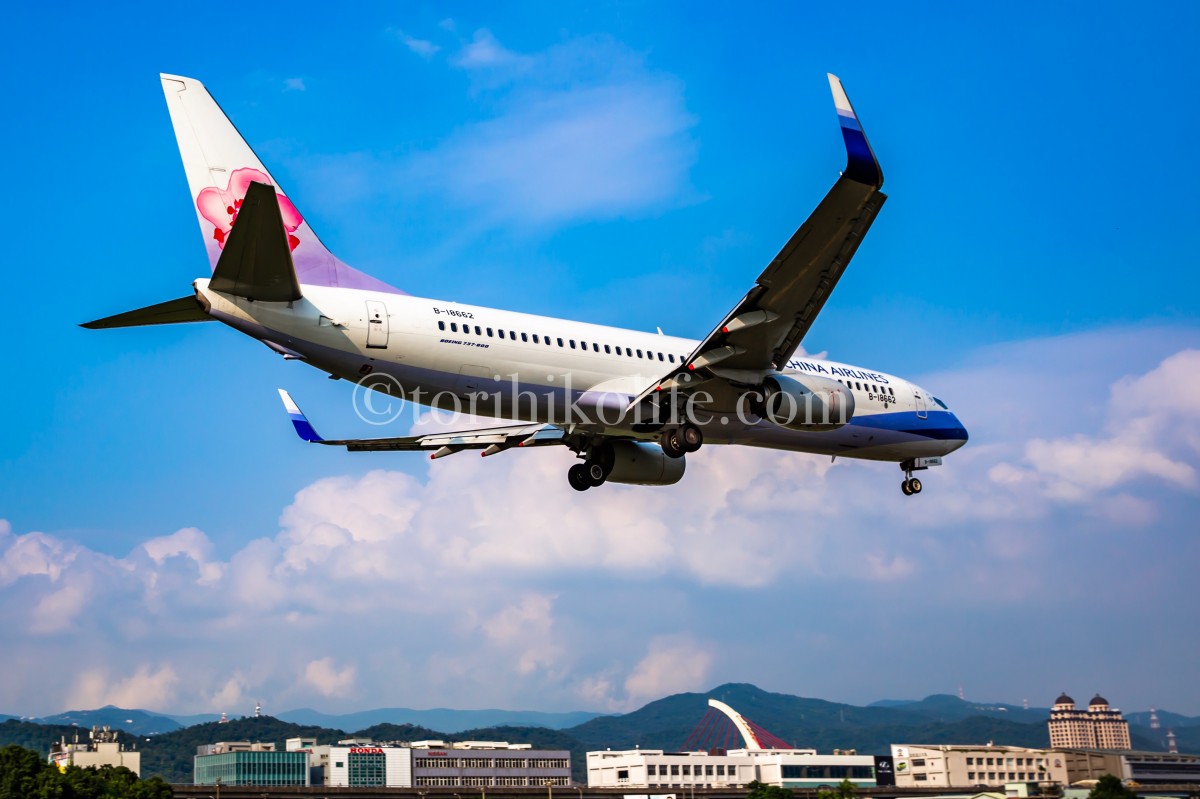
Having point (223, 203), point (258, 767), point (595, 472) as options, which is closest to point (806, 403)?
point (595, 472)

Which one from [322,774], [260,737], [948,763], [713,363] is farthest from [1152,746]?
[260,737]

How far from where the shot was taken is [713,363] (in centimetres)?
3008

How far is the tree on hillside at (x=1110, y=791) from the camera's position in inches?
2217

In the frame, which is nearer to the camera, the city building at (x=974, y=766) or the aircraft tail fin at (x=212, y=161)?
the aircraft tail fin at (x=212, y=161)

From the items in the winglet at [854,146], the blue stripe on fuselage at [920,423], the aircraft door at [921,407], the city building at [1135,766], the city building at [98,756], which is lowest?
the city building at [1135,766]

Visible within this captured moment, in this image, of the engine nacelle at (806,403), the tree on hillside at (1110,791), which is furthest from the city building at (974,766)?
the engine nacelle at (806,403)

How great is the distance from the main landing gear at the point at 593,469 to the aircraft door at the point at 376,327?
9178 mm

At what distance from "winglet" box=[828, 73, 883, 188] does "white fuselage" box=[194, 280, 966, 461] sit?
26.7 ft

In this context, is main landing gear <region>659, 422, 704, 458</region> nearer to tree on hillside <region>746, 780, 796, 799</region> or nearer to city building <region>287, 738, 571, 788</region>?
tree on hillside <region>746, 780, 796, 799</region>

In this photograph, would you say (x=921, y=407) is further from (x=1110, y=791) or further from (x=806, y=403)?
(x=1110, y=791)

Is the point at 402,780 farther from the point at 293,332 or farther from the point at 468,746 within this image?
the point at 293,332

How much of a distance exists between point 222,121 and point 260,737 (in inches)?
7132

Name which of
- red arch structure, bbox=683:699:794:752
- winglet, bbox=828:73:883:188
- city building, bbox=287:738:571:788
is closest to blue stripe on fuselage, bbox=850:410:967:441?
winglet, bbox=828:73:883:188

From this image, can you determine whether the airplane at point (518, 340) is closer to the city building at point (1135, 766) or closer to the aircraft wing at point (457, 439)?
the aircraft wing at point (457, 439)
